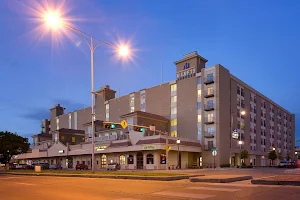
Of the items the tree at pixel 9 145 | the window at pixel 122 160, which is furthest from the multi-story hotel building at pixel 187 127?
the tree at pixel 9 145

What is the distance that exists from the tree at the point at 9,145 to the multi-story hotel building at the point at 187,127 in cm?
1469

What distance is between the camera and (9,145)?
2083 inches

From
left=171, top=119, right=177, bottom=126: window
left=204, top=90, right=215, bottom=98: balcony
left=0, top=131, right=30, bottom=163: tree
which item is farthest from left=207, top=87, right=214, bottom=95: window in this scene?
left=0, top=131, right=30, bottom=163: tree

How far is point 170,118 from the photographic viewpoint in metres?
71.1

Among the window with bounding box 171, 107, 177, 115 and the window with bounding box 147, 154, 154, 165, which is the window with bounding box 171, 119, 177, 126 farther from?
the window with bounding box 147, 154, 154, 165

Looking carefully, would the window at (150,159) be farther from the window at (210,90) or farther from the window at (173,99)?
the window at (173,99)

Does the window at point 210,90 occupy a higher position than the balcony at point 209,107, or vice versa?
the window at point 210,90

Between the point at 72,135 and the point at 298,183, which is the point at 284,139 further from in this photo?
the point at 298,183

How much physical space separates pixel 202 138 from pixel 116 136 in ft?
59.1

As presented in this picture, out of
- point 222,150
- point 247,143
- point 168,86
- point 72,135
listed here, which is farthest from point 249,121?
point 72,135

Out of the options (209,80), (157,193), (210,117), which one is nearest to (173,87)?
(209,80)

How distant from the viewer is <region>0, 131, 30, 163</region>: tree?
2084 inches

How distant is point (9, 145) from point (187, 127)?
35831 mm

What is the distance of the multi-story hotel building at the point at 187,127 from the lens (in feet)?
187
